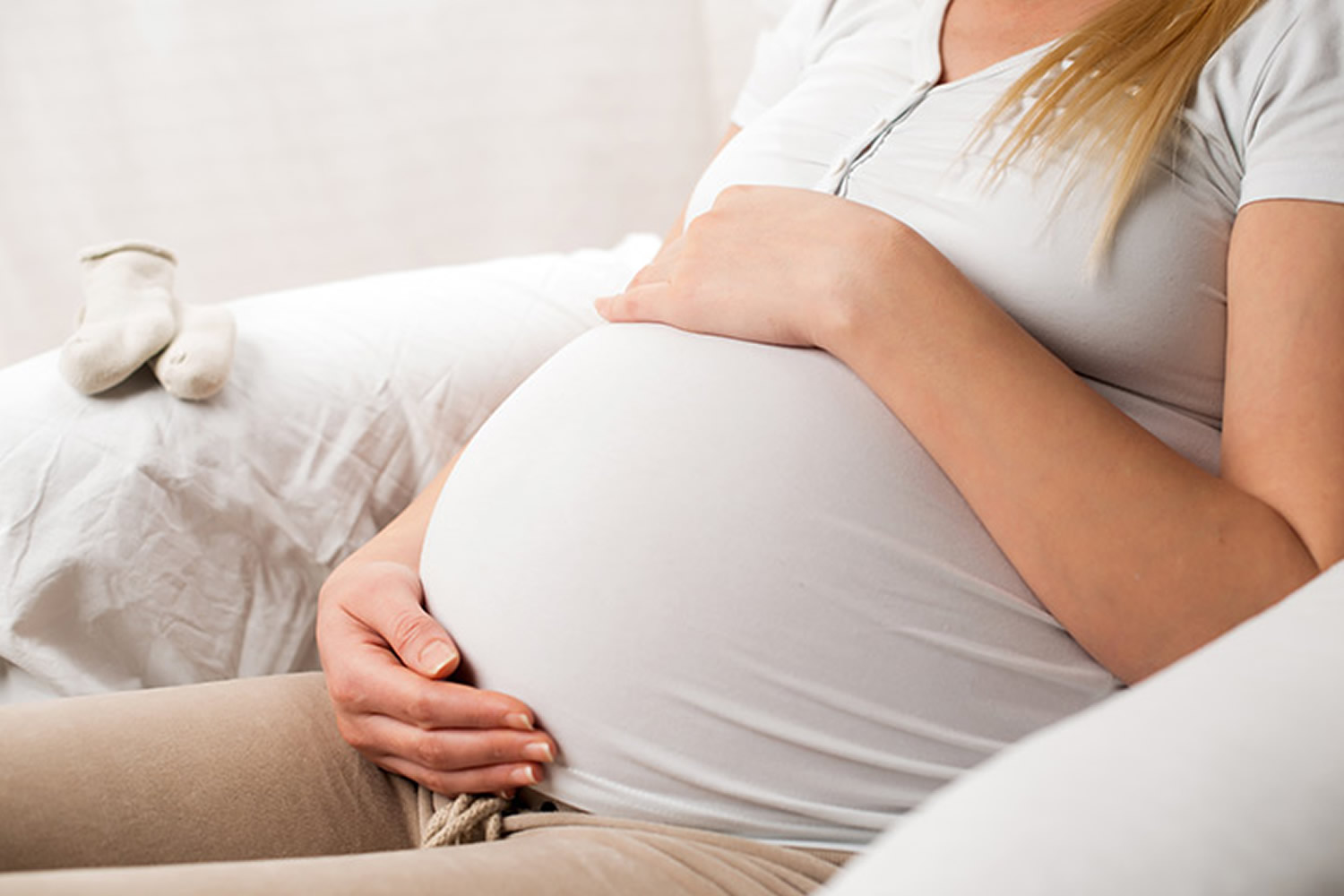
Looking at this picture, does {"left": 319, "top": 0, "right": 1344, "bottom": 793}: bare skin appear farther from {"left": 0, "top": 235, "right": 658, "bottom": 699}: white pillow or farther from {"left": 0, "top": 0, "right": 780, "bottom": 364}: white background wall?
{"left": 0, "top": 0, "right": 780, "bottom": 364}: white background wall

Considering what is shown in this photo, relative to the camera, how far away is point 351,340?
38.8 inches

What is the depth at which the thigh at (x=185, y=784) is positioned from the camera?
2.04ft

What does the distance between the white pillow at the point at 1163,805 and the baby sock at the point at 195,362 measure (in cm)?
66

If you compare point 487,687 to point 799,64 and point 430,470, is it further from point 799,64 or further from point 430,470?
point 799,64

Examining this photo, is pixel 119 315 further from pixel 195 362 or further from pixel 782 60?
pixel 782 60

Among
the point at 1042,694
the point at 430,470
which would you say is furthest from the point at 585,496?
the point at 430,470

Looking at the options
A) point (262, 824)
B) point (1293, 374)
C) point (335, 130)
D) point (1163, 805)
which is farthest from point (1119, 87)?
point (335, 130)

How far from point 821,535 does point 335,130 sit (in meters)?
1.31

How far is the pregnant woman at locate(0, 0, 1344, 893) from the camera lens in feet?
1.91

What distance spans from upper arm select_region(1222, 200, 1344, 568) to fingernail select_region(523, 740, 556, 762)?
37 cm

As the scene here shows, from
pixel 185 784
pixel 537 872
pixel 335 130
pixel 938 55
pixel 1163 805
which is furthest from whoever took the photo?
pixel 335 130

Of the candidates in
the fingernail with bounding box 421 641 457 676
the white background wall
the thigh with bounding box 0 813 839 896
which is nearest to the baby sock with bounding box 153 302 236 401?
the fingernail with bounding box 421 641 457 676

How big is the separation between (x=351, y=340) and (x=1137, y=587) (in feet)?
2.14

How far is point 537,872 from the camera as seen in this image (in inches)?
21.2
